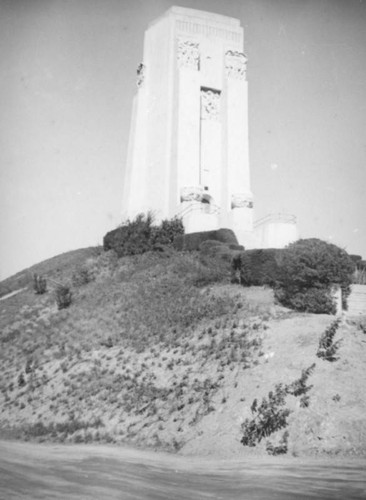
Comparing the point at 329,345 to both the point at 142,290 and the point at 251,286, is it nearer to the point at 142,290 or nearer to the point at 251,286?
the point at 251,286

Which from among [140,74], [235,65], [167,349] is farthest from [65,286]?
[235,65]

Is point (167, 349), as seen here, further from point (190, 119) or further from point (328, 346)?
point (190, 119)

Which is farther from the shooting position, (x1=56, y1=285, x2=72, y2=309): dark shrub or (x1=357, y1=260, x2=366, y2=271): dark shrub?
(x1=357, y1=260, x2=366, y2=271): dark shrub

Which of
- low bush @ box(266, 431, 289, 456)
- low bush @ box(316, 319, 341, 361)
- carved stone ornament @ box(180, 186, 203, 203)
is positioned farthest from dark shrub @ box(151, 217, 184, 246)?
low bush @ box(266, 431, 289, 456)

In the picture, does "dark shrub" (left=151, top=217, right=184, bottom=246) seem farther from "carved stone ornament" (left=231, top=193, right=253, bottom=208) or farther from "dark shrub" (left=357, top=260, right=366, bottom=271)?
"dark shrub" (left=357, top=260, right=366, bottom=271)

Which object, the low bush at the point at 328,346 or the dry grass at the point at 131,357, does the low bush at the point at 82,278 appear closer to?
the dry grass at the point at 131,357

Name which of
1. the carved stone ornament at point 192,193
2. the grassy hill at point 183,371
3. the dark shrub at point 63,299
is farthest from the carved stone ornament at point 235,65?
the dark shrub at point 63,299
